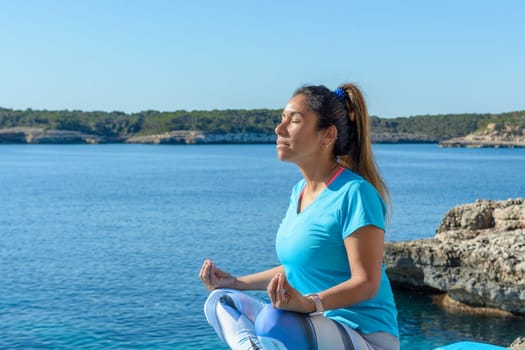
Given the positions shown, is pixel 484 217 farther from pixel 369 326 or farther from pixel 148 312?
pixel 369 326

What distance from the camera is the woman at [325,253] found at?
3.22 metres

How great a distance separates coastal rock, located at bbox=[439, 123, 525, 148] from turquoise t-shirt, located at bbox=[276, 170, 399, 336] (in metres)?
158

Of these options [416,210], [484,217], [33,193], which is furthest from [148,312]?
[33,193]

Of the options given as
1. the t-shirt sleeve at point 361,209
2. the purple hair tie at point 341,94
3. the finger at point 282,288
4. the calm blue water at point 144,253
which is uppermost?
the purple hair tie at point 341,94

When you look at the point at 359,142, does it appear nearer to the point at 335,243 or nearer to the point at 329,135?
the point at 329,135

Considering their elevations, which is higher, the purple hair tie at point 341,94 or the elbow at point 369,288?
the purple hair tie at point 341,94

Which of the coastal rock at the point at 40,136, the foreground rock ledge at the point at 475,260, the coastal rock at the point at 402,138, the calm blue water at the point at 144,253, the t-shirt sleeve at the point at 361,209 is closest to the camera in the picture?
the t-shirt sleeve at the point at 361,209

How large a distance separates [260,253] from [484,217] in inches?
404

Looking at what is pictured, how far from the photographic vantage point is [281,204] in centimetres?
4091

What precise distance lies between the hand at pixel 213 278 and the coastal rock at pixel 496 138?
158 m

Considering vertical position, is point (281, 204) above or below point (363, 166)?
below

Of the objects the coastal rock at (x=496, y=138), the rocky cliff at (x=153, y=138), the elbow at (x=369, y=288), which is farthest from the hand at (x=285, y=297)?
the coastal rock at (x=496, y=138)

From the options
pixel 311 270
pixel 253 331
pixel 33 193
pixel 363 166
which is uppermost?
pixel 363 166

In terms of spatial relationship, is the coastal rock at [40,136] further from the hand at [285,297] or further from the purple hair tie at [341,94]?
the hand at [285,297]
